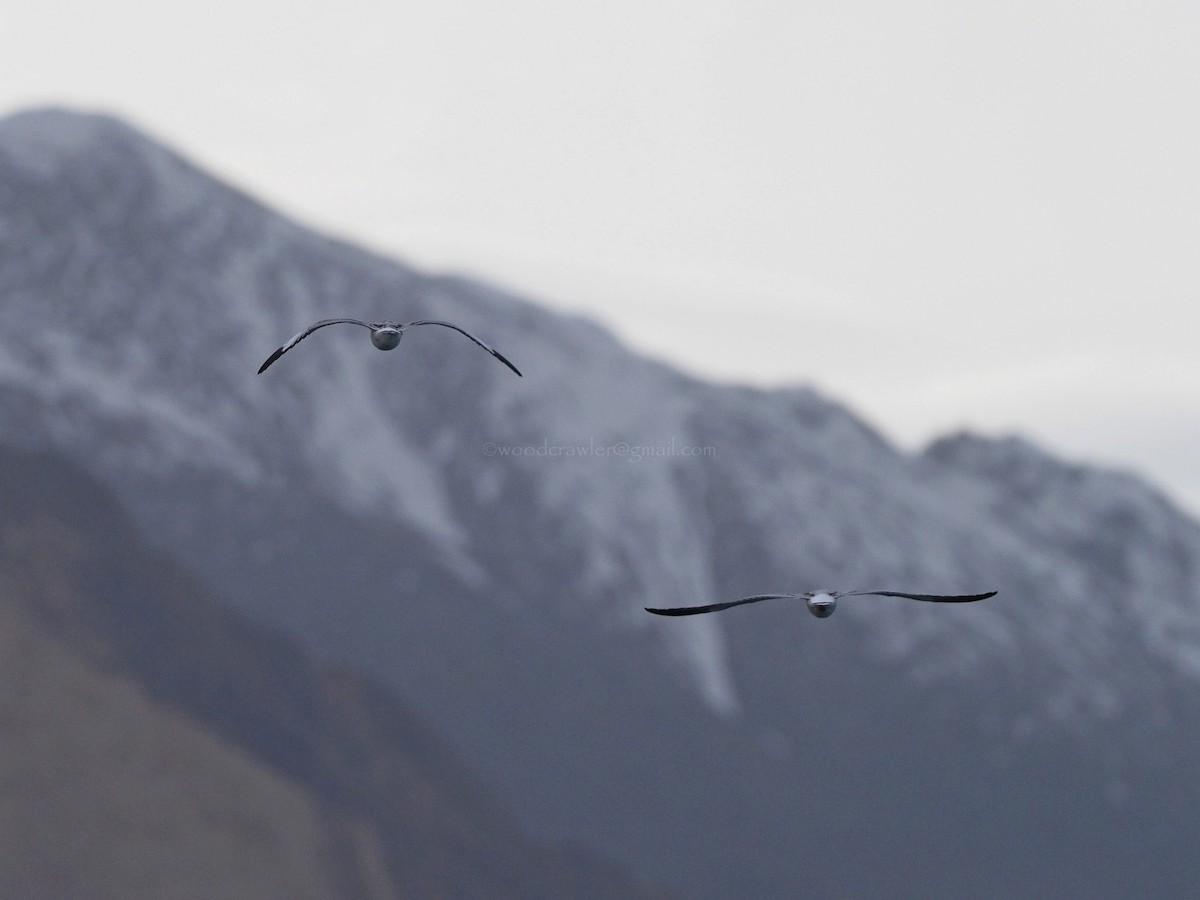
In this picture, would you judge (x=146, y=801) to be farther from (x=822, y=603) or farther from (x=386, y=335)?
(x=822, y=603)

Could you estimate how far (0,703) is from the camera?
573 feet

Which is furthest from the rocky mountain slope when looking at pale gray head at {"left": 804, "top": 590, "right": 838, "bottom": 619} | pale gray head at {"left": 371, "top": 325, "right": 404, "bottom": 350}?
pale gray head at {"left": 804, "top": 590, "right": 838, "bottom": 619}

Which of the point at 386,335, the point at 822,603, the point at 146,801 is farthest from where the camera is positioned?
the point at 146,801

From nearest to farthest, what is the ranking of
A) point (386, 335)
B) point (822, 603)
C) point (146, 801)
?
1. point (822, 603)
2. point (386, 335)
3. point (146, 801)

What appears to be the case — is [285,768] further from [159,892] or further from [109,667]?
[159,892]

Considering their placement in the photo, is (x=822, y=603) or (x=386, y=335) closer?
(x=822, y=603)

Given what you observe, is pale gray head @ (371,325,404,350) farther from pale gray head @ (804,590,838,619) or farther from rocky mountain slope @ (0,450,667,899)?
rocky mountain slope @ (0,450,667,899)

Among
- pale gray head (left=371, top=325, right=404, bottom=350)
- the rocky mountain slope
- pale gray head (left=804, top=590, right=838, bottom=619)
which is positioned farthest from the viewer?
the rocky mountain slope

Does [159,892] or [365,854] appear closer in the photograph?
[159,892]

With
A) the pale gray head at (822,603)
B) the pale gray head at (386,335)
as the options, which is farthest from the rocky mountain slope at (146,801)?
the pale gray head at (822,603)

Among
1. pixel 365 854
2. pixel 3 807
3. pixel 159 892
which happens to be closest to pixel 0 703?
pixel 3 807

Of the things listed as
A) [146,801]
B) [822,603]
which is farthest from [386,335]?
[146,801]

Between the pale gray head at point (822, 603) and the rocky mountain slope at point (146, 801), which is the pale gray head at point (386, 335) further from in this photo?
the rocky mountain slope at point (146, 801)

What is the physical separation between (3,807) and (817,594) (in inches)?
5518
